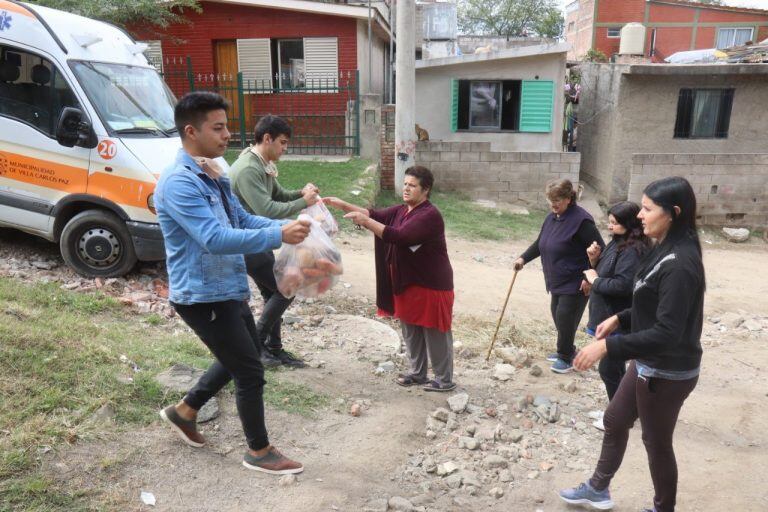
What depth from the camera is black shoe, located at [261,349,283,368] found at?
4395 mm

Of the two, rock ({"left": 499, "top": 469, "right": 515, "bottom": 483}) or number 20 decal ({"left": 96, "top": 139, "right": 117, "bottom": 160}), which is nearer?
rock ({"left": 499, "top": 469, "right": 515, "bottom": 483})

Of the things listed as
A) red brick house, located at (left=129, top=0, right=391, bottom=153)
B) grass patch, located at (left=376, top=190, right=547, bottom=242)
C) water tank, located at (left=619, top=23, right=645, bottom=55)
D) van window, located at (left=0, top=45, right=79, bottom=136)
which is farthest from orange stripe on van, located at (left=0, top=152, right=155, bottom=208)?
water tank, located at (left=619, top=23, right=645, bottom=55)

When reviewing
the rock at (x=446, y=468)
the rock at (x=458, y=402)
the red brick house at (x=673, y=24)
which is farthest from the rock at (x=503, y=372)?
the red brick house at (x=673, y=24)

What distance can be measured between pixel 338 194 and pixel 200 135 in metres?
8.02

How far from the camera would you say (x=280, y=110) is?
1644 cm

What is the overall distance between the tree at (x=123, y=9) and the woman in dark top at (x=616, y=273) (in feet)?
34.5

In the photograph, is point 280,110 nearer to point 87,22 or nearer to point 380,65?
point 380,65

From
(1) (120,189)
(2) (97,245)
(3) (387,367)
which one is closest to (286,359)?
(3) (387,367)

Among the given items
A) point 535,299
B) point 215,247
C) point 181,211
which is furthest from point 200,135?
point 535,299

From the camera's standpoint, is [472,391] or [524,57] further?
[524,57]

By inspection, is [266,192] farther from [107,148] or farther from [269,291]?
[107,148]

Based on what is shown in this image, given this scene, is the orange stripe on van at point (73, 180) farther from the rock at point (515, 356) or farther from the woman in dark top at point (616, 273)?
the woman in dark top at point (616, 273)

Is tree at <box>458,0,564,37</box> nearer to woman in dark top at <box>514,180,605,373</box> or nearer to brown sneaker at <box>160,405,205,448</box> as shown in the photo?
woman in dark top at <box>514,180,605,373</box>

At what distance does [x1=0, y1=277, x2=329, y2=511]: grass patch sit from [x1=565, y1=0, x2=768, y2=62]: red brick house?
32416mm
